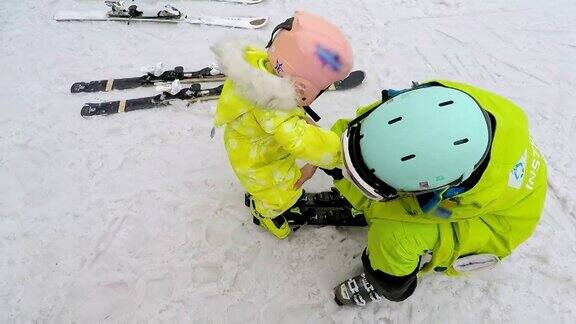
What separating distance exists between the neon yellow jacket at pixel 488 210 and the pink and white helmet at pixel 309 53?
14.4 inches

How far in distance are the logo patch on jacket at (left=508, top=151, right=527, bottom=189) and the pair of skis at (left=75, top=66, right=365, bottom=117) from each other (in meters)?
2.13

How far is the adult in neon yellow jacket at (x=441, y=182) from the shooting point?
5.30 ft

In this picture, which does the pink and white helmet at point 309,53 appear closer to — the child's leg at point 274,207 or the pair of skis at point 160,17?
the child's leg at point 274,207

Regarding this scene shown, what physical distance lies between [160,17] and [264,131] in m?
2.83

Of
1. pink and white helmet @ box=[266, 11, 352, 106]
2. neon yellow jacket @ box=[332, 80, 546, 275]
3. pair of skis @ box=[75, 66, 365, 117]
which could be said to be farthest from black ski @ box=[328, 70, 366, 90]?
pink and white helmet @ box=[266, 11, 352, 106]

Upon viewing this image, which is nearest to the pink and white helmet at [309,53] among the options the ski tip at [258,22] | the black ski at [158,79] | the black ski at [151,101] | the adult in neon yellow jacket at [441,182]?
the adult in neon yellow jacket at [441,182]

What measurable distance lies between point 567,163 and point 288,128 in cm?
255

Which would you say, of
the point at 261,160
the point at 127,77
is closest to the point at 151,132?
the point at 127,77

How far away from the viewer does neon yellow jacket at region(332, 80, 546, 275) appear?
176 centimetres

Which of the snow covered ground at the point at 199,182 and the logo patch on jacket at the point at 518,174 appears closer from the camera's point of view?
the logo patch on jacket at the point at 518,174

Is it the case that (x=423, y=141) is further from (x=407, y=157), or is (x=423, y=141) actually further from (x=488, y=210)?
(x=488, y=210)

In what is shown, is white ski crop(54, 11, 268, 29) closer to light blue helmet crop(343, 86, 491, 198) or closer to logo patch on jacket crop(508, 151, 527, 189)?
light blue helmet crop(343, 86, 491, 198)

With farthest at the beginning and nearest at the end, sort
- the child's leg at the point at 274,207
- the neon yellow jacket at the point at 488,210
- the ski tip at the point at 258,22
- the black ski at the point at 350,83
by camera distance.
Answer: the ski tip at the point at 258,22
the black ski at the point at 350,83
the child's leg at the point at 274,207
the neon yellow jacket at the point at 488,210

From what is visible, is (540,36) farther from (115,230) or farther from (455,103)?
(115,230)
